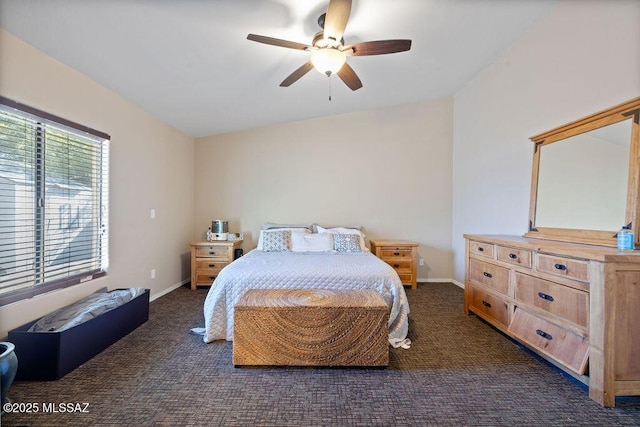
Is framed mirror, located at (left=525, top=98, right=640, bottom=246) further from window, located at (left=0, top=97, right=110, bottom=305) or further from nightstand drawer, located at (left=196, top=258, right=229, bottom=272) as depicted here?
window, located at (left=0, top=97, right=110, bottom=305)

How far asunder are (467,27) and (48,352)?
426 cm

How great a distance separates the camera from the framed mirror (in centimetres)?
194

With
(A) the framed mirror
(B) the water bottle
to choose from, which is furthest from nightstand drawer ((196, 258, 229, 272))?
(B) the water bottle

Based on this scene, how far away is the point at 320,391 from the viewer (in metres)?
1.74

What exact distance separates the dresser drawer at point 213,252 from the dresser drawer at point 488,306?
3161 millimetres

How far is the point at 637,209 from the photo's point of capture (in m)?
1.87

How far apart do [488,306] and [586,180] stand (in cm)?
136

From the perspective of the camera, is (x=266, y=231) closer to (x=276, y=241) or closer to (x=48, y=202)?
(x=276, y=241)

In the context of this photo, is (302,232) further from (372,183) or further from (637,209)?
(637,209)

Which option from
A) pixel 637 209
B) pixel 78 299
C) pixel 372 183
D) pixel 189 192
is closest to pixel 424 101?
pixel 372 183

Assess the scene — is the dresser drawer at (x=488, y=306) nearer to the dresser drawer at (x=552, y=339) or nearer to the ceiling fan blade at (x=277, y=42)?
the dresser drawer at (x=552, y=339)

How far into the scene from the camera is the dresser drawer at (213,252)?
3.96 m

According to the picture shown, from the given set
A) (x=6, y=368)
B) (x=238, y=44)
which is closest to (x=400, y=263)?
(x=238, y=44)

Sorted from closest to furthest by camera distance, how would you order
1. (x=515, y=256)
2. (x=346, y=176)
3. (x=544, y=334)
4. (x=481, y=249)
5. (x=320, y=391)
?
(x=320, y=391), (x=544, y=334), (x=515, y=256), (x=481, y=249), (x=346, y=176)
